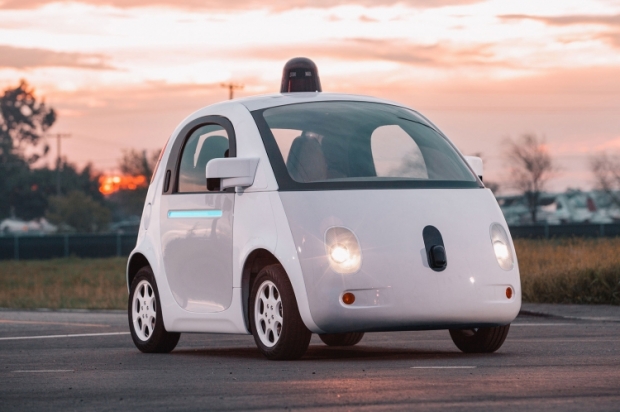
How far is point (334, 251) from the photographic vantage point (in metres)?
9.28

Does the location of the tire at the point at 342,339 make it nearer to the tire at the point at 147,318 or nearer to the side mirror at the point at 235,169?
the tire at the point at 147,318

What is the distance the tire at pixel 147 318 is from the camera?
11.2 meters

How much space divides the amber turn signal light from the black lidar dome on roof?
2.75m

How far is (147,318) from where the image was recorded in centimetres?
1139

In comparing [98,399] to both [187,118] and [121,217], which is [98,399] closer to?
[187,118]

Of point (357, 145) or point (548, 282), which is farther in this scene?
point (548, 282)

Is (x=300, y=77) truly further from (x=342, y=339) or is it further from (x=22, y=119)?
(x=22, y=119)

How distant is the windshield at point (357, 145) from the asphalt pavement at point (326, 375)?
1354 millimetres

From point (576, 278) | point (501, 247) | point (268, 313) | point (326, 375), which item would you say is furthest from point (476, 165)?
point (576, 278)

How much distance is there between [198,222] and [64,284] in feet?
97.1

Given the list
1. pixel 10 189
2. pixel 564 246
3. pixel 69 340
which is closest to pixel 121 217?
pixel 10 189

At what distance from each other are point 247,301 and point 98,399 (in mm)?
2845

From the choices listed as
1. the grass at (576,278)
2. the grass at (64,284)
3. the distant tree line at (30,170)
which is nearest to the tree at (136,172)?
the distant tree line at (30,170)

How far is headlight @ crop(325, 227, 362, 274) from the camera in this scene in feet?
30.4
